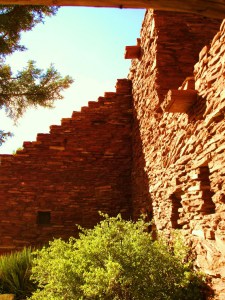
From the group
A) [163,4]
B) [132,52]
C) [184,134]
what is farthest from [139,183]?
[163,4]

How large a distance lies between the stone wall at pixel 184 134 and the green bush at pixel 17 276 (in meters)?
2.55

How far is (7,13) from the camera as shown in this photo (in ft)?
25.9

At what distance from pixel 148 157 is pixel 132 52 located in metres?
2.91

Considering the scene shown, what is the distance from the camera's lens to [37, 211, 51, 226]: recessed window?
8.27 m

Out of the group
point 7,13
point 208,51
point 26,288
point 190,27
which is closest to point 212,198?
point 208,51

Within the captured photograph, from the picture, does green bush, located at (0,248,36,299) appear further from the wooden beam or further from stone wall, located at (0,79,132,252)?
the wooden beam

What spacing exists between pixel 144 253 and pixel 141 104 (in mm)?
4667

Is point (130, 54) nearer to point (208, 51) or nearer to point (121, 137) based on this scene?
point (121, 137)

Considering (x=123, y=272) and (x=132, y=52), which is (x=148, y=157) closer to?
(x=132, y=52)

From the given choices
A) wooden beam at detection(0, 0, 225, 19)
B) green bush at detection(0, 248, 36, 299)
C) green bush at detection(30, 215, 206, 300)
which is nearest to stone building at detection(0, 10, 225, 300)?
green bush at detection(30, 215, 206, 300)

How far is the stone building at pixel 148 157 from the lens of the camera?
11.8 ft

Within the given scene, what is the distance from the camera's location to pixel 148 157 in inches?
262

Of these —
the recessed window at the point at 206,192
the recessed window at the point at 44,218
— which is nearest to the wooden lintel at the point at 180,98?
the recessed window at the point at 206,192

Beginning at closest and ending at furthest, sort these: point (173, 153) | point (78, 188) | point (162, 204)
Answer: point (173, 153) < point (162, 204) < point (78, 188)
